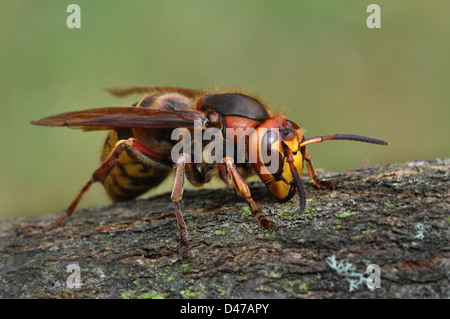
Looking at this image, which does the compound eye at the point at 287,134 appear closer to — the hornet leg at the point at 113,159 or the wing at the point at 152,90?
the wing at the point at 152,90

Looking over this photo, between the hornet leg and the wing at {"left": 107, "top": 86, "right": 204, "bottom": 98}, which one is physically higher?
the wing at {"left": 107, "top": 86, "right": 204, "bottom": 98}

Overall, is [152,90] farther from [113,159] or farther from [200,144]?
[200,144]

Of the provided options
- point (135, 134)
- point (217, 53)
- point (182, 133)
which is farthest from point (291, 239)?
point (217, 53)

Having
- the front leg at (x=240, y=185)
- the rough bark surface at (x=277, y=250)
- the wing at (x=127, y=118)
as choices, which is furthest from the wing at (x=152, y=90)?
the rough bark surface at (x=277, y=250)

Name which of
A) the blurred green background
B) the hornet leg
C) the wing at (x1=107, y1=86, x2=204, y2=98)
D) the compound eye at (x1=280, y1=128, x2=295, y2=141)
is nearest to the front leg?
the compound eye at (x1=280, y1=128, x2=295, y2=141)

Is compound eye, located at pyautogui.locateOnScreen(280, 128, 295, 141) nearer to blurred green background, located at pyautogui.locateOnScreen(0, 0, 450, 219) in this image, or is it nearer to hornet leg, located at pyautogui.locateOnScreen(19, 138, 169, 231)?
hornet leg, located at pyautogui.locateOnScreen(19, 138, 169, 231)

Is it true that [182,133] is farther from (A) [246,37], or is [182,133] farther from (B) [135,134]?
(A) [246,37]
